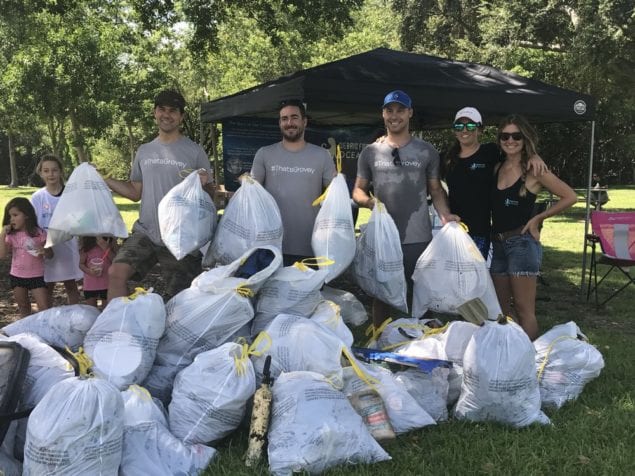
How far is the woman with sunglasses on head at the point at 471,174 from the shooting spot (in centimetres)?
354

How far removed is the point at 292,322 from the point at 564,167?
2589 cm

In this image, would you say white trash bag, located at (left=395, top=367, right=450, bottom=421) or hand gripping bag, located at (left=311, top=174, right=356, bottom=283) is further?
hand gripping bag, located at (left=311, top=174, right=356, bottom=283)

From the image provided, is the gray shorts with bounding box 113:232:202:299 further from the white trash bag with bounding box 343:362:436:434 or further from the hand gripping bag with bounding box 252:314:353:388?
the white trash bag with bounding box 343:362:436:434

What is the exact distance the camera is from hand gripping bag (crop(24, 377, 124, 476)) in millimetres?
1965

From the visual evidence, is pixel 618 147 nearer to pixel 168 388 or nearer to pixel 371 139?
pixel 371 139

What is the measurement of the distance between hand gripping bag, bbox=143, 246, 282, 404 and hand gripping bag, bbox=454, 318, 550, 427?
3.85 feet

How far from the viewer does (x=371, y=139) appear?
A: 27.1 feet

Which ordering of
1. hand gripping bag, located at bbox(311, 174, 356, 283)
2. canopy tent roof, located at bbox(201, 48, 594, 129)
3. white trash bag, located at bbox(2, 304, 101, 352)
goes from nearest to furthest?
white trash bag, located at bbox(2, 304, 101, 352) → hand gripping bag, located at bbox(311, 174, 356, 283) → canopy tent roof, located at bbox(201, 48, 594, 129)

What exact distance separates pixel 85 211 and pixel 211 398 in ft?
4.81

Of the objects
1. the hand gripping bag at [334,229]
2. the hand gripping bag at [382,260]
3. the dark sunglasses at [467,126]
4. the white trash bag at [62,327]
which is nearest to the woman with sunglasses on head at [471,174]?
the dark sunglasses at [467,126]

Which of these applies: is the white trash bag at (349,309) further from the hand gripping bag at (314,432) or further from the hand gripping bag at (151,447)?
the hand gripping bag at (151,447)

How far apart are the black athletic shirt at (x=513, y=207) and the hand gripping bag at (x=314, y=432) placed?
1631mm

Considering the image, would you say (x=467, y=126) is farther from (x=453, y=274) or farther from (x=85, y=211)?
(x=85, y=211)

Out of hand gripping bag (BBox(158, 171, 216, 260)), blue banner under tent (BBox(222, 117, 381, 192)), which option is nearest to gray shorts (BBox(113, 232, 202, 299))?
hand gripping bag (BBox(158, 171, 216, 260))
